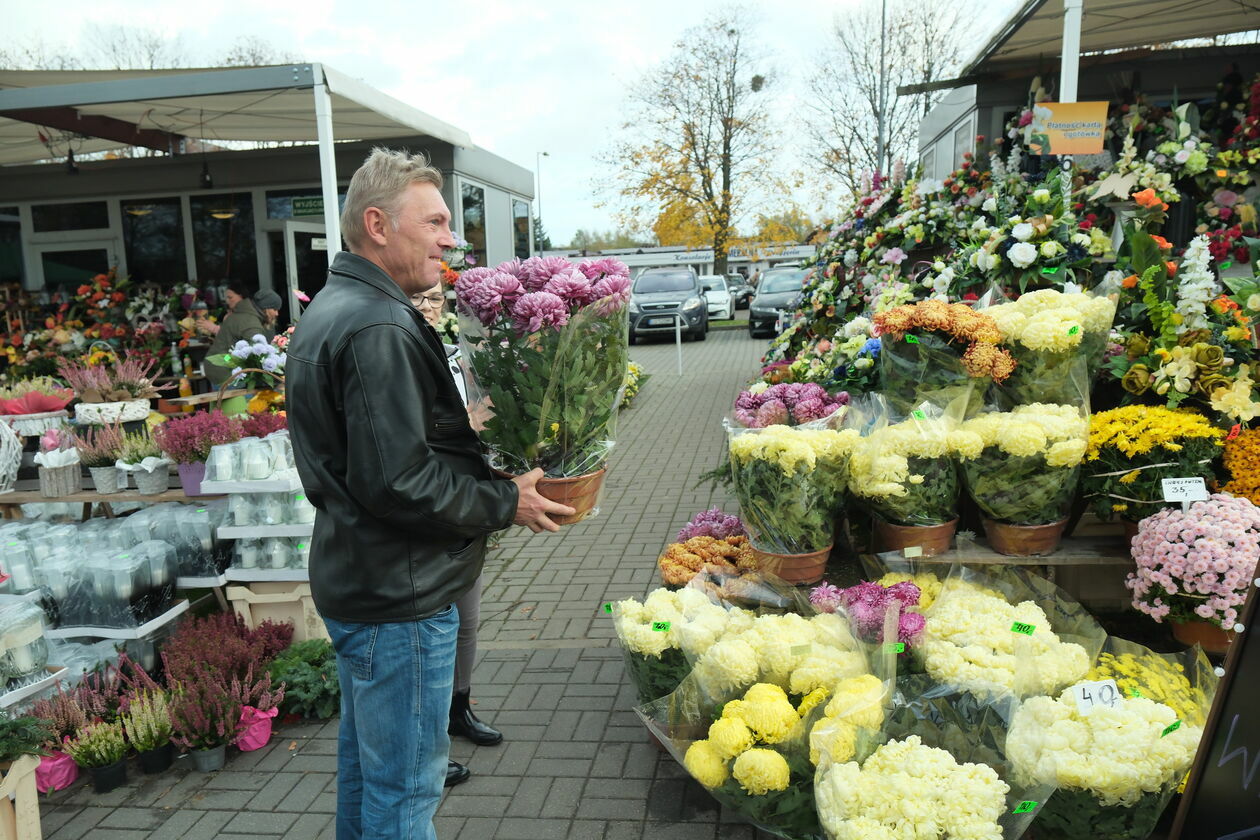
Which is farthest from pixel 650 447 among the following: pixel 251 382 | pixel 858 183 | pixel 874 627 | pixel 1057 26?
pixel 858 183

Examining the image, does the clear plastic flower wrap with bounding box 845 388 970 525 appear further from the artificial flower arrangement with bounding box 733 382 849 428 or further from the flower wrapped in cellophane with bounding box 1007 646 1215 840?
the flower wrapped in cellophane with bounding box 1007 646 1215 840

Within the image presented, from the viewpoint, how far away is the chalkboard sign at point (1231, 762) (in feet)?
5.23

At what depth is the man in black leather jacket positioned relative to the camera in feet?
6.14

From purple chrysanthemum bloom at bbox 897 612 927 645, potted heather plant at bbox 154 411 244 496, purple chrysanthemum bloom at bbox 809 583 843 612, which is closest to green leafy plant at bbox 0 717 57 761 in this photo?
potted heather plant at bbox 154 411 244 496

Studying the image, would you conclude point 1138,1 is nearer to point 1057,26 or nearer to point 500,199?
point 1057,26

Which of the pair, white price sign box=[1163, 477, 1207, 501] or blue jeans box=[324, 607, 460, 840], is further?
white price sign box=[1163, 477, 1207, 501]

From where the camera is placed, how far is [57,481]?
4.48 m

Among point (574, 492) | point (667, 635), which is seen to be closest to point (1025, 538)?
point (667, 635)

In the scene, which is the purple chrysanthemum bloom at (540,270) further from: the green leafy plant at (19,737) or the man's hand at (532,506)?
the green leafy plant at (19,737)

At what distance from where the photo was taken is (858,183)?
26.4 meters

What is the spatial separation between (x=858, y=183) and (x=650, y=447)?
19.9 m

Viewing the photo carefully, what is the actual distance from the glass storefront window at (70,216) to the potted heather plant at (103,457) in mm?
9036

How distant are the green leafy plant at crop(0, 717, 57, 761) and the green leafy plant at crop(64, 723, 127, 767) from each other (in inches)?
15.6

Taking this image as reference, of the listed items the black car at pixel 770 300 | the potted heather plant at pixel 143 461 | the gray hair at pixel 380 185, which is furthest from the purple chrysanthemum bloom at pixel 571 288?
the black car at pixel 770 300
